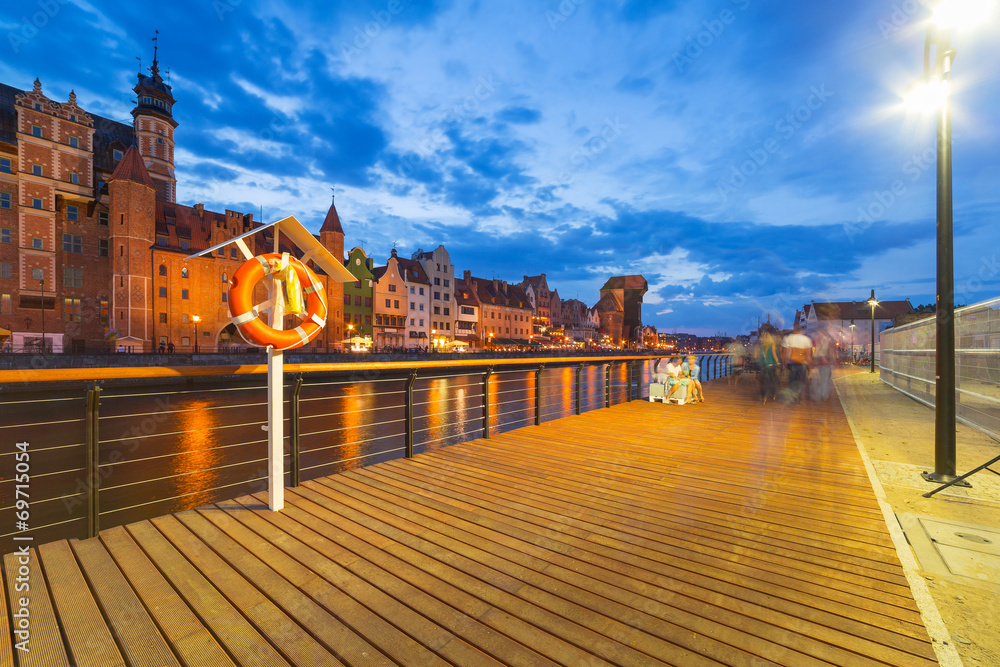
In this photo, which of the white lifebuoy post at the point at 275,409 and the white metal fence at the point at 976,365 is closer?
the white lifebuoy post at the point at 275,409

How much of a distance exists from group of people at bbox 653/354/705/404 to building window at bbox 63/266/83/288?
152 feet

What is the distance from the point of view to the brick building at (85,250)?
3259 centimetres

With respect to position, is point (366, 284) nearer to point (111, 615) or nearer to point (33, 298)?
point (33, 298)

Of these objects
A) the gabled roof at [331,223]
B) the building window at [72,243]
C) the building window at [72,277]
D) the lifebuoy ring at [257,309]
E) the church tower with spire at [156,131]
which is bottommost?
the lifebuoy ring at [257,309]

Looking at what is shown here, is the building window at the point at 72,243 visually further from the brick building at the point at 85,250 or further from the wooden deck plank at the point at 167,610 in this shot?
the wooden deck plank at the point at 167,610

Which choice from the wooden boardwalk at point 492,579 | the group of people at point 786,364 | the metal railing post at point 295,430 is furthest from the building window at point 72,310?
the group of people at point 786,364

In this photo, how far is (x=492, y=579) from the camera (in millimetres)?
2602

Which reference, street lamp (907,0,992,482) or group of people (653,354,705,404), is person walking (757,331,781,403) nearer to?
group of people (653,354,705,404)

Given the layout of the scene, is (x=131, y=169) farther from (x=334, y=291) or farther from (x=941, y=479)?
(x=941, y=479)

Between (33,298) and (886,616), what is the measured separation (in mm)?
48475

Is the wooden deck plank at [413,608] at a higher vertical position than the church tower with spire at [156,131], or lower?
lower

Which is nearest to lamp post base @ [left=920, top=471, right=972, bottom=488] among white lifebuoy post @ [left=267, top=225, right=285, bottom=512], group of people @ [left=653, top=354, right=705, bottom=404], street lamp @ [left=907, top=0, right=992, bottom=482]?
street lamp @ [left=907, top=0, right=992, bottom=482]

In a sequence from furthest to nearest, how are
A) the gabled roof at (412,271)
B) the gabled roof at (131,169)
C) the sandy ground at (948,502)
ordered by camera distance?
the gabled roof at (412,271), the gabled roof at (131,169), the sandy ground at (948,502)

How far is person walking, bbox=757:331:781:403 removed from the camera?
11653mm
